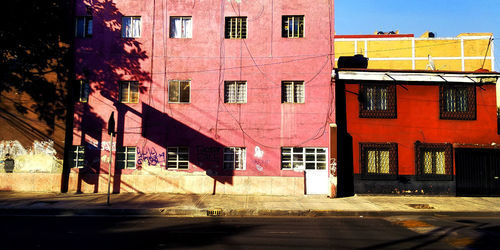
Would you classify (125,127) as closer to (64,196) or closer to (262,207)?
(64,196)

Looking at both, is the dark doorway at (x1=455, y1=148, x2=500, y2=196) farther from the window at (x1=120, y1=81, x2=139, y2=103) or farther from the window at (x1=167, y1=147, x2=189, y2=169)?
the window at (x1=120, y1=81, x2=139, y2=103)

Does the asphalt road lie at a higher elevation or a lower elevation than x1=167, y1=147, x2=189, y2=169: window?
lower

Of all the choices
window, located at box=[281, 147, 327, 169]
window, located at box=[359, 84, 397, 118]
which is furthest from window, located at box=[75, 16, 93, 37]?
window, located at box=[359, 84, 397, 118]

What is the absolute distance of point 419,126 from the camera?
1390cm

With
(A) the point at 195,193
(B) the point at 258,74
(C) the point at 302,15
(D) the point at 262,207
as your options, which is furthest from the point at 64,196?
(C) the point at 302,15

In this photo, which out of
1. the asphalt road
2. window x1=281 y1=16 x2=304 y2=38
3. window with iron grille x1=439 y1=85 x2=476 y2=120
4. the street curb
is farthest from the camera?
window x1=281 y1=16 x2=304 y2=38

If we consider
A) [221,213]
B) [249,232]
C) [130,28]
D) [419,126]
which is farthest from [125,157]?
[419,126]

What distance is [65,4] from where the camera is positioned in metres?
14.3

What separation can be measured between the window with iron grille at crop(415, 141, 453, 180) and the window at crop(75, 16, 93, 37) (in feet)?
56.0

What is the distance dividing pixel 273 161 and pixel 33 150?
11.5 metres

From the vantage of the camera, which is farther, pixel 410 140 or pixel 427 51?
pixel 427 51

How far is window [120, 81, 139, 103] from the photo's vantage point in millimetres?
14062

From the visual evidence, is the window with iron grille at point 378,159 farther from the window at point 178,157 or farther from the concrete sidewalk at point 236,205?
the window at point 178,157

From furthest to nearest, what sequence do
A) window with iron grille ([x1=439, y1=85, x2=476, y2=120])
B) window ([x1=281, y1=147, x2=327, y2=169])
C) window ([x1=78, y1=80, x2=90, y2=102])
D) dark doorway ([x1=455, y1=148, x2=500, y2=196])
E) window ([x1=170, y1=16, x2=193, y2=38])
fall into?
window ([x1=170, y1=16, x2=193, y2=38]) → window ([x1=78, y1=80, x2=90, y2=102]) → window with iron grille ([x1=439, y1=85, x2=476, y2=120]) → window ([x1=281, y1=147, x2=327, y2=169]) → dark doorway ([x1=455, y1=148, x2=500, y2=196])
